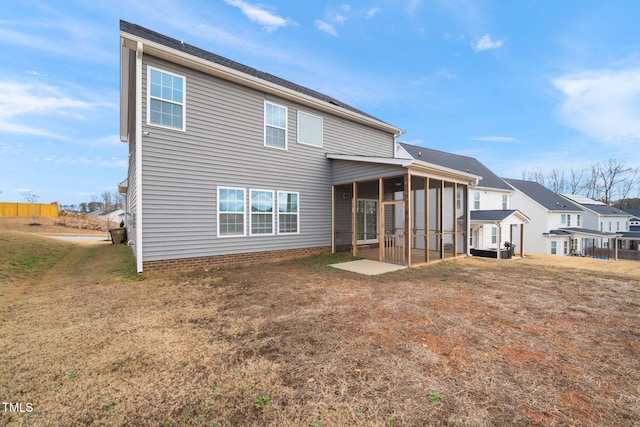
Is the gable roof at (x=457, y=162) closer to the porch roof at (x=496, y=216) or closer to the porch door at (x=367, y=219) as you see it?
the porch roof at (x=496, y=216)

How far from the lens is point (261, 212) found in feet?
29.9

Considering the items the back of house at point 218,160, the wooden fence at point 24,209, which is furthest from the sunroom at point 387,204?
the wooden fence at point 24,209

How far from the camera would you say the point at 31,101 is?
14.6 metres

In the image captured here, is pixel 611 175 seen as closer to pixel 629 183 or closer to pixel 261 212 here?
pixel 629 183

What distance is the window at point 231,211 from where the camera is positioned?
827 centimetres

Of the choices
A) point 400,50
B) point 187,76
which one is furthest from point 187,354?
point 400,50

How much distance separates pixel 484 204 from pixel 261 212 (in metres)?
18.2

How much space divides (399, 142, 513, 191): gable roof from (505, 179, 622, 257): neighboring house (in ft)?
15.5

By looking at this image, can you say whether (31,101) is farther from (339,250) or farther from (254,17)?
(339,250)

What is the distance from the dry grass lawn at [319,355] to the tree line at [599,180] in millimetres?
50611

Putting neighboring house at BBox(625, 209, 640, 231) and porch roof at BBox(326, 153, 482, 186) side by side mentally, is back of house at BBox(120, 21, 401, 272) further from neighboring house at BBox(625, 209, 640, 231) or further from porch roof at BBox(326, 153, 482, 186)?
neighboring house at BBox(625, 209, 640, 231)

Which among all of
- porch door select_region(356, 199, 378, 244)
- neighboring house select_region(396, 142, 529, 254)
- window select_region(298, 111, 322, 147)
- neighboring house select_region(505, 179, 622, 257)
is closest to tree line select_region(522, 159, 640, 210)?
neighboring house select_region(505, 179, 622, 257)

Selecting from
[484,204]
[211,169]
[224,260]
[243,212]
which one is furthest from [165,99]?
[484,204]

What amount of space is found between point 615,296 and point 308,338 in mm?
6785
